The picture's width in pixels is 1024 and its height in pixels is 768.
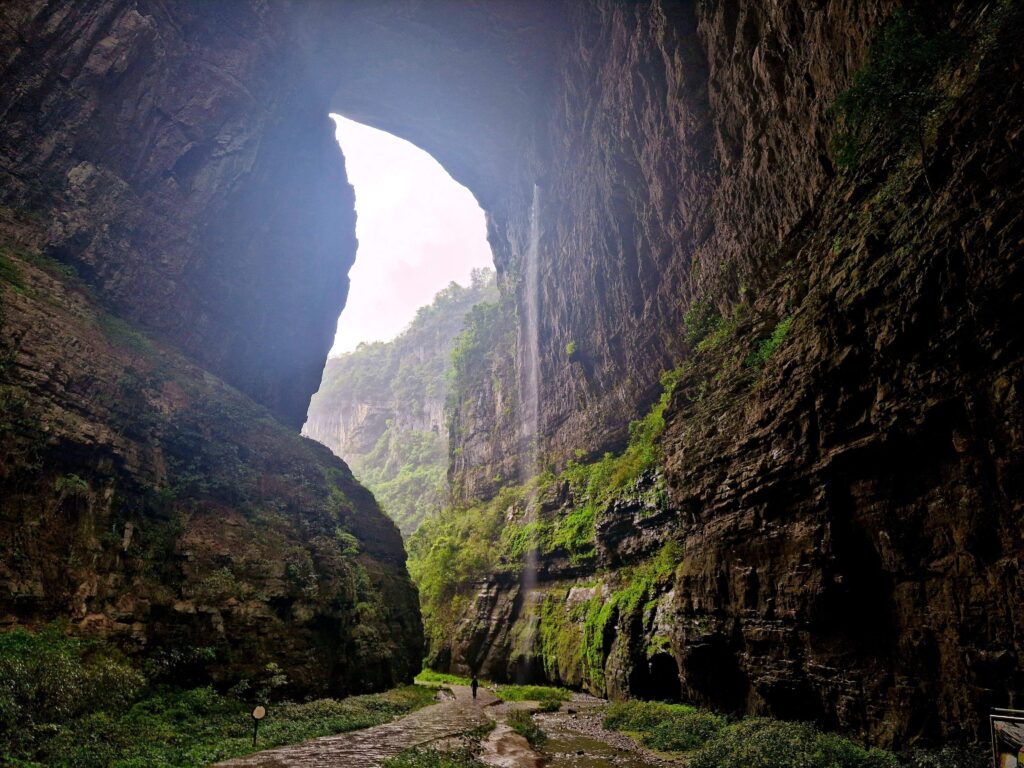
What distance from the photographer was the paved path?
9805 mm

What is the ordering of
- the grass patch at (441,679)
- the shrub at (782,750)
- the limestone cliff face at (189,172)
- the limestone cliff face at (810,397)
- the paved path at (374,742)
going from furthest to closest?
the grass patch at (441,679)
the limestone cliff face at (189,172)
the paved path at (374,742)
the shrub at (782,750)
the limestone cliff face at (810,397)

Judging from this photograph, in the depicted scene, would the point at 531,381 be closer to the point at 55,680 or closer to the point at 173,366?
the point at 173,366

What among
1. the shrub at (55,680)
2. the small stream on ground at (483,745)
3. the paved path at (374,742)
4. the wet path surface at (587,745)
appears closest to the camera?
the shrub at (55,680)

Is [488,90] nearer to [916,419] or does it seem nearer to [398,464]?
[916,419]

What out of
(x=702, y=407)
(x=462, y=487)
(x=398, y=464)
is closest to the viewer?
(x=702, y=407)

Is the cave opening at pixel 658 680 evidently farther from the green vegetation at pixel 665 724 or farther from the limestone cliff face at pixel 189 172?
the limestone cliff face at pixel 189 172

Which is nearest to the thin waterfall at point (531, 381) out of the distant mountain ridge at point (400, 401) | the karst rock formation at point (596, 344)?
the karst rock formation at point (596, 344)

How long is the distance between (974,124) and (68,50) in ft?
108

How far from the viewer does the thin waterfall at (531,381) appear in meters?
32.5

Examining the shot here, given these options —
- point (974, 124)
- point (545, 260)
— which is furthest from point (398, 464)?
point (974, 124)

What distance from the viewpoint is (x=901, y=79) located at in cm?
1077

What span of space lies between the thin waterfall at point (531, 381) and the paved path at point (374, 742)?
1342 centimetres

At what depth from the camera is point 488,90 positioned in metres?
45.3

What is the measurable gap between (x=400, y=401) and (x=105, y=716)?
4216 inches
